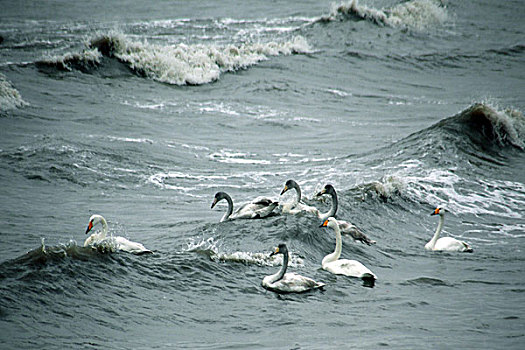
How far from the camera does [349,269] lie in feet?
32.5

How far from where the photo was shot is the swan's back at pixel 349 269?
9.82 m

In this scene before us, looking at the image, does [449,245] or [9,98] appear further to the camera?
[9,98]

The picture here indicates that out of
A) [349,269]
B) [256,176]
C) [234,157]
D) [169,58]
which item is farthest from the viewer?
[169,58]

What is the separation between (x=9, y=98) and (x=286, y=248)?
13.7 m

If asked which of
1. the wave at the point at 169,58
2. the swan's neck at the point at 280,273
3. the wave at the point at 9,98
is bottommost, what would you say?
the swan's neck at the point at 280,273

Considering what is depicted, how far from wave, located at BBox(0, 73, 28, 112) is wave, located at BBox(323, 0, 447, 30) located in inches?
808

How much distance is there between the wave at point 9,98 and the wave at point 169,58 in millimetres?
4771

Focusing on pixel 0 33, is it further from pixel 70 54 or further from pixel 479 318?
pixel 479 318

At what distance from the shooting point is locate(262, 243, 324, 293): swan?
29.8ft

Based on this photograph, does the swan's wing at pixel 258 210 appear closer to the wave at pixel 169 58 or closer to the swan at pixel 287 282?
the swan at pixel 287 282

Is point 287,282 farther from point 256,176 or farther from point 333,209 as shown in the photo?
point 256,176

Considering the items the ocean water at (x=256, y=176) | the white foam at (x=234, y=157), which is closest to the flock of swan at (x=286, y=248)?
the ocean water at (x=256, y=176)

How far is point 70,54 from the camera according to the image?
2597 cm

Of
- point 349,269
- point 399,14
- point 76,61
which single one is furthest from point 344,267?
point 399,14
